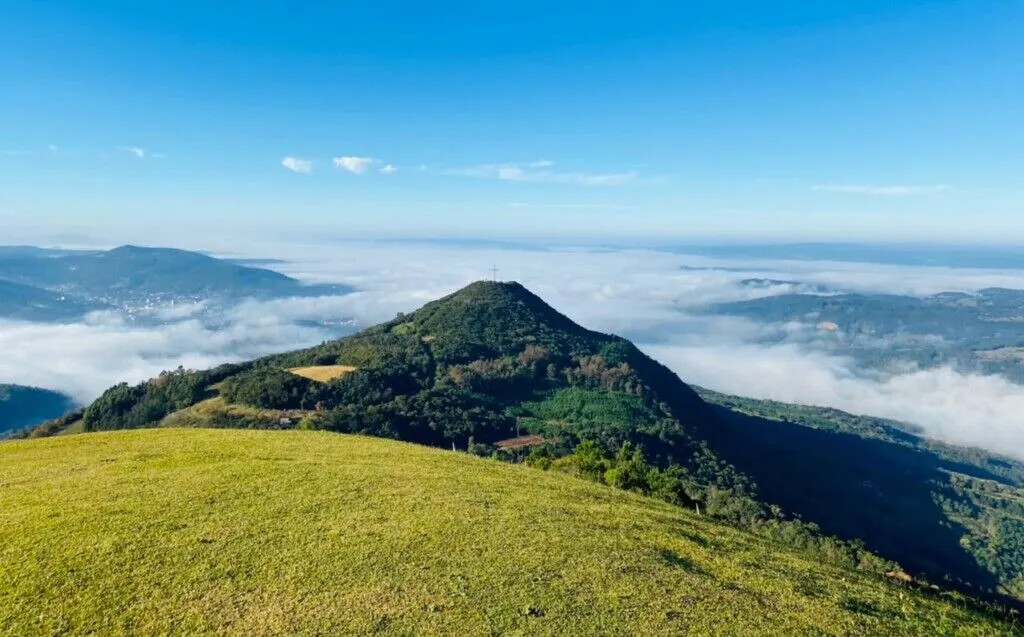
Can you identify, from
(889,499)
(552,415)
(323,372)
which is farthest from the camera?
(889,499)

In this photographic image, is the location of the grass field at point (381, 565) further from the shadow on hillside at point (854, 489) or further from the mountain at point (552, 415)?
the shadow on hillside at point (854, 489)

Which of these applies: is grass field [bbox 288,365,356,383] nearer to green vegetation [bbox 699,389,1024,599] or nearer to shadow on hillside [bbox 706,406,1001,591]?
green vegetation [bbox 699,389,1024,599]

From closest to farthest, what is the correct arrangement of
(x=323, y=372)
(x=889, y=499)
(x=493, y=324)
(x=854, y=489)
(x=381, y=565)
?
(x=381, y=565) < (x=323, y=372) < (x=854, y=489) < (x=889, y=499) < (x=493, y=324)

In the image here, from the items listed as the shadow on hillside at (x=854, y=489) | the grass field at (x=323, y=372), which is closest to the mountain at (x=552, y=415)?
the shadow on hillside at (x=854, y=489)

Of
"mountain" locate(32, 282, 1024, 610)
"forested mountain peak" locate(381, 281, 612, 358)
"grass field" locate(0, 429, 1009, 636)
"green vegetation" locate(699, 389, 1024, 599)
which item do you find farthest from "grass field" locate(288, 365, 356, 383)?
"grass field" locate(0, 429, 1009, 636)

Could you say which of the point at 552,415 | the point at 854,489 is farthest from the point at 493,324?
the point at 854,489

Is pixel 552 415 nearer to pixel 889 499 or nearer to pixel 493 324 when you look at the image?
pixel 493 324
